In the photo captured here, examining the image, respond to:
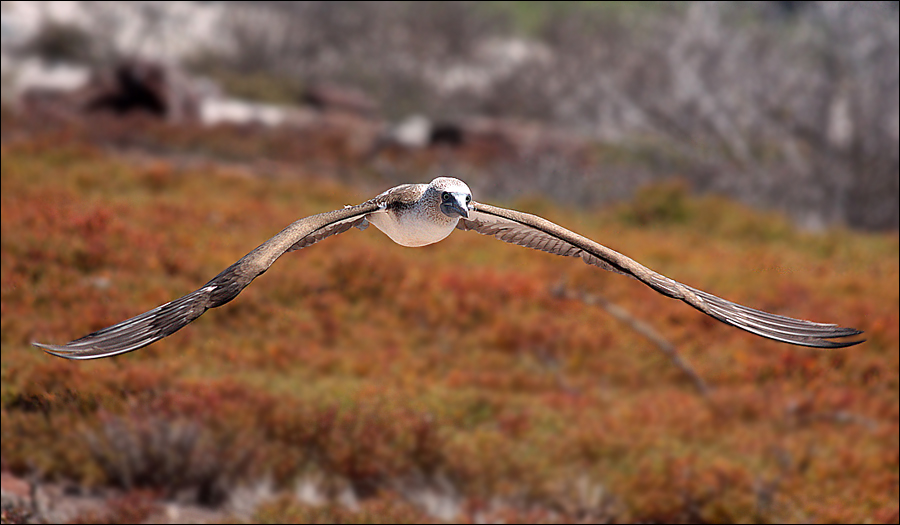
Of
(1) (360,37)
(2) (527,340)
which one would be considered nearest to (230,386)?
(2) (527,340)

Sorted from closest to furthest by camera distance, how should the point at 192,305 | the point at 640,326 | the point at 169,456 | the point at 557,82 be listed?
the point at 192,305
the point at 169,456
the point at 640,326
the point at 557,82

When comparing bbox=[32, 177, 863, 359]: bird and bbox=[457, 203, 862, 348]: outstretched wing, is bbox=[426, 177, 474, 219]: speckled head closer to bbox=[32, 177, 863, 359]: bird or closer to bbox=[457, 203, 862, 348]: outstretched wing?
bbox=[32, 177, 863, 359]: bird

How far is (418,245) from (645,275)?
1527 mm

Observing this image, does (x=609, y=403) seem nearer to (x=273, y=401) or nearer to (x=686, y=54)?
(x=273, y=401)

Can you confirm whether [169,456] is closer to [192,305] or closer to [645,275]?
[192,305]

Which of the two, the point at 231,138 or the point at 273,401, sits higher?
the point at 231,138

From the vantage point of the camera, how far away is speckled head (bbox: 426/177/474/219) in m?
5.14

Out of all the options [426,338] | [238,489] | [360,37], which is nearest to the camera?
[238,489]

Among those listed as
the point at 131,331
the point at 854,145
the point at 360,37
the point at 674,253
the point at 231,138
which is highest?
the point at 360,37

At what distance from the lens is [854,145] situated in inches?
854

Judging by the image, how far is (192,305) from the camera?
500 cm

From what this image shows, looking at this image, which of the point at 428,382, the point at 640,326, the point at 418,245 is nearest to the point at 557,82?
the point at 640,326

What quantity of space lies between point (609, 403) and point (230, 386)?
18.0 feet

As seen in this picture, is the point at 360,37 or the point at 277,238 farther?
the point at 360,37
